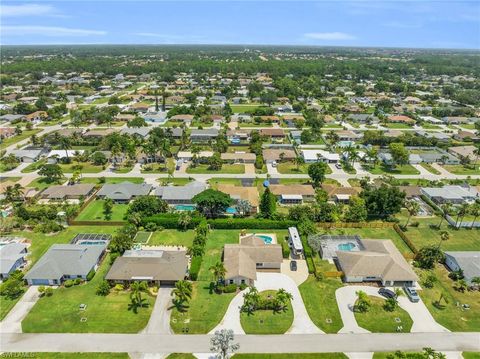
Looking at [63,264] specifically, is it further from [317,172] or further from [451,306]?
[451,306]

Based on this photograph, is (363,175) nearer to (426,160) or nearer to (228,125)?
(426,160)

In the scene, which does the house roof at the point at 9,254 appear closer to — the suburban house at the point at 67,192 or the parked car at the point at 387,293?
the suburban house at the point at 67,192

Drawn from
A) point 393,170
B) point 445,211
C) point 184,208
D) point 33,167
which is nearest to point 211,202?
point 184,208

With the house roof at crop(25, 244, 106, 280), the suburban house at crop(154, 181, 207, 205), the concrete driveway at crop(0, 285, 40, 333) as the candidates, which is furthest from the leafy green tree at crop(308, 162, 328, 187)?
the concrete driveway at crop(0, 285, 40, 333)

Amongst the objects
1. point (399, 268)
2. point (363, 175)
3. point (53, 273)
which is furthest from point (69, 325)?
point (363, 175)

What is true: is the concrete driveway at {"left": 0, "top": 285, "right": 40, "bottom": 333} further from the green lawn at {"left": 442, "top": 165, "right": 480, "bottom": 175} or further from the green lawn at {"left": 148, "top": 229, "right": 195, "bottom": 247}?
the green lawn at {"left": 442, "top": 165, "right": 480, "bottom": 175}

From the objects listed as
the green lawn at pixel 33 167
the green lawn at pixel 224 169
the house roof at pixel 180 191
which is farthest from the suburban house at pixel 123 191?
the green lawn at pixel 33 167
